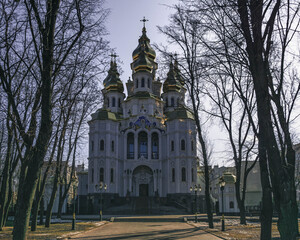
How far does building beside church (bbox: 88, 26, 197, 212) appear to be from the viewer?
147 feet

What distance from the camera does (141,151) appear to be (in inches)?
1925

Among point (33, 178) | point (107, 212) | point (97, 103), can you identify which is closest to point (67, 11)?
point (33, 178)

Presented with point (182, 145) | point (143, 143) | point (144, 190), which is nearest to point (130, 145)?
point (143, 143)

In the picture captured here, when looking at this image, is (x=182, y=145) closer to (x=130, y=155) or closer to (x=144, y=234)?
(x=130, y=155)

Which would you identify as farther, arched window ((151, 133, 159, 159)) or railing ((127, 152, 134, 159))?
arched window ((151, 133, 159, 159))

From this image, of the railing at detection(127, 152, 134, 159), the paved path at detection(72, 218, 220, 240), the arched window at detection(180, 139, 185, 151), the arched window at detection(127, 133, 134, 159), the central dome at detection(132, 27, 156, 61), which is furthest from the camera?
the central dome at detection(132, 27, 156, 61)

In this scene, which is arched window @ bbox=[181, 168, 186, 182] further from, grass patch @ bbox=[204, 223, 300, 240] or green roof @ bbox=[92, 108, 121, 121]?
grass patch @ bbox=[204, 223, 300, 240]

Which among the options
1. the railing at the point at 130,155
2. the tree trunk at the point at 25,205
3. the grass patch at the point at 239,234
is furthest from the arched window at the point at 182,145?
the tree trunk at the point at 25,205

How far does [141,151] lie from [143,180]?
14.0ft

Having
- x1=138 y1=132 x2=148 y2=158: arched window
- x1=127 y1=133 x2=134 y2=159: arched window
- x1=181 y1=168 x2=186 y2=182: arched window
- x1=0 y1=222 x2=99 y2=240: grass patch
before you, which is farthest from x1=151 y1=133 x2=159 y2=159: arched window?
x1=0 y1=222 x2=99 y2=240: grass patch

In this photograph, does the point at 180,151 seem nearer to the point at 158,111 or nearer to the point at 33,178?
the point at 158,111

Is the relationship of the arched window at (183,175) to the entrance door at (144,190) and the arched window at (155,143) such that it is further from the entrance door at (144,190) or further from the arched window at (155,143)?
the entrance door at (144,190)

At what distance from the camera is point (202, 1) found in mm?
11508

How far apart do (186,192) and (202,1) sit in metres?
35.3
